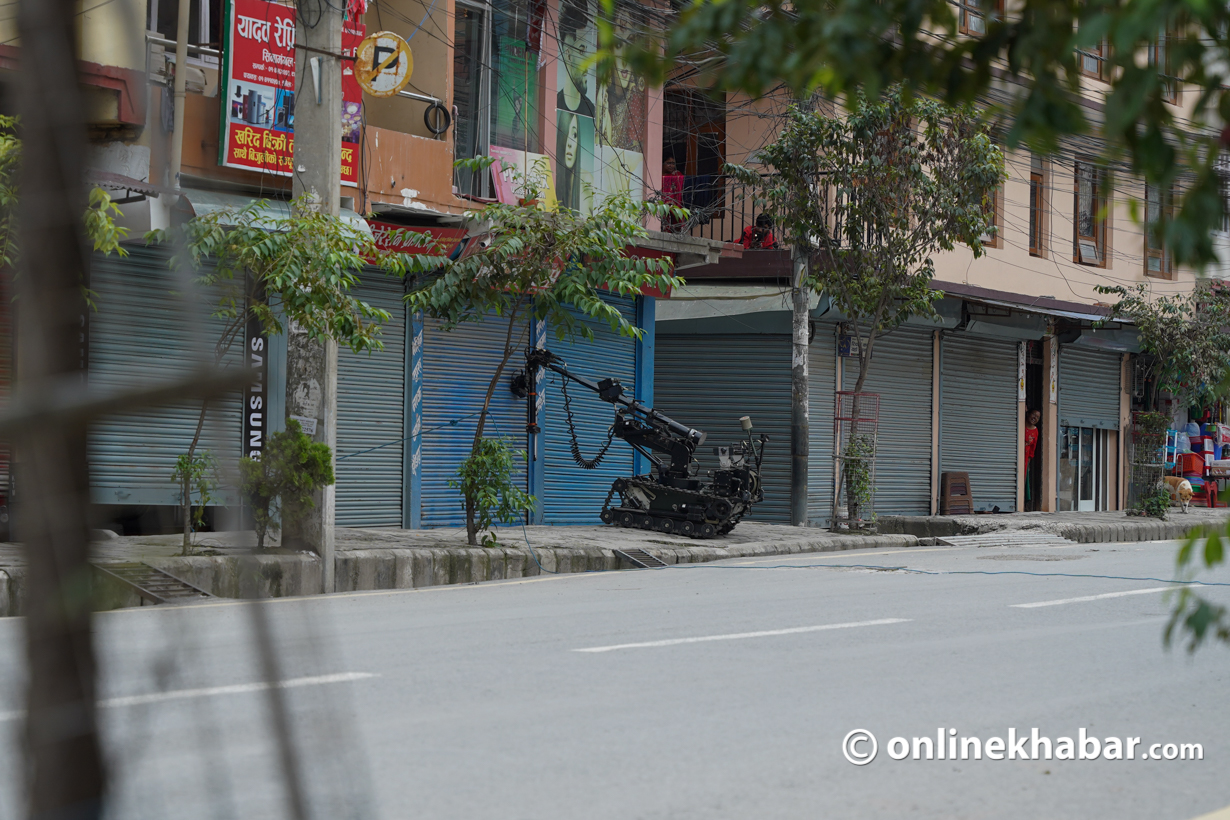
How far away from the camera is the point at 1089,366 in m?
26.0

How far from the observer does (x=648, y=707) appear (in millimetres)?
5527

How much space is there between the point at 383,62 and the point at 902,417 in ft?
39.0

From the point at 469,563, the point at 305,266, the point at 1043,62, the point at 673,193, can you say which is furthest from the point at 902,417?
the point at 1043,62

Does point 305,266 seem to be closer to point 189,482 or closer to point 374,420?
point 374,420

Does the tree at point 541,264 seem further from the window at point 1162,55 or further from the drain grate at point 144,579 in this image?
the drain grate at point 144,579

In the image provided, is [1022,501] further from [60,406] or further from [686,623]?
[60,406]

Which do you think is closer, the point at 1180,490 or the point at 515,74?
the point at 515,74

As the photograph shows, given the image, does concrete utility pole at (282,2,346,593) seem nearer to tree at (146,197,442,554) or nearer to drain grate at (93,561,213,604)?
tree at (146,197,442,554)

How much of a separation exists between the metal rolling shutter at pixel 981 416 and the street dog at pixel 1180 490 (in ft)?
10.5

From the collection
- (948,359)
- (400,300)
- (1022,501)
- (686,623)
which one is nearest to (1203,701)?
(686,623)

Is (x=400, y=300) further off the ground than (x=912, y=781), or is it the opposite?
(x=400, y=300)

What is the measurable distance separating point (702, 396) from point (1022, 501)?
7552 mm

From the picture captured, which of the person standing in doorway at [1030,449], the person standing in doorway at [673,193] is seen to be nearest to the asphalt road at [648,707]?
the person standing in doorway at [673,193]

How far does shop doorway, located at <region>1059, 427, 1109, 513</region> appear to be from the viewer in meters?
25.3
